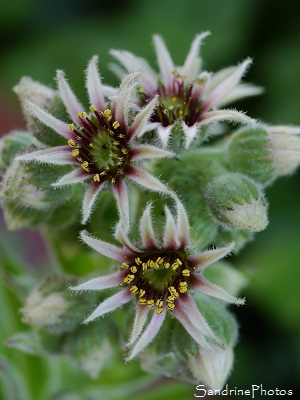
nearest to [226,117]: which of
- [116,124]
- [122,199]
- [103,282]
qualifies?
[116,124]

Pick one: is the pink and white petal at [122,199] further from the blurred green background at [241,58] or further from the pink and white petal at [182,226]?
the blurred green background at [241,58]

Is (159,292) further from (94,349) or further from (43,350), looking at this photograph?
(43,350)

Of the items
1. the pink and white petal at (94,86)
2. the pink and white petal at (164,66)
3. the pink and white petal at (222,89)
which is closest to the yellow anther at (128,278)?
the pink and white petal at (94,86)

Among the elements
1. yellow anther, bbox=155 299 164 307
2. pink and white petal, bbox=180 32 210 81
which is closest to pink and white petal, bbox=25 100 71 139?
pink and white petal, bbox=180 32 210 81

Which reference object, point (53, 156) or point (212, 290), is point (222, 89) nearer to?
point (53, 156)

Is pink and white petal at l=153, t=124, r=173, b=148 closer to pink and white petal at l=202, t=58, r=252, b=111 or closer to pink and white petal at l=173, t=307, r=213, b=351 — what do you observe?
pink and white petal at l=202, t=58, r=252, b=111

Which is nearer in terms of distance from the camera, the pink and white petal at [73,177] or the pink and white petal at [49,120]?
the pink and white petal at [73,177]
